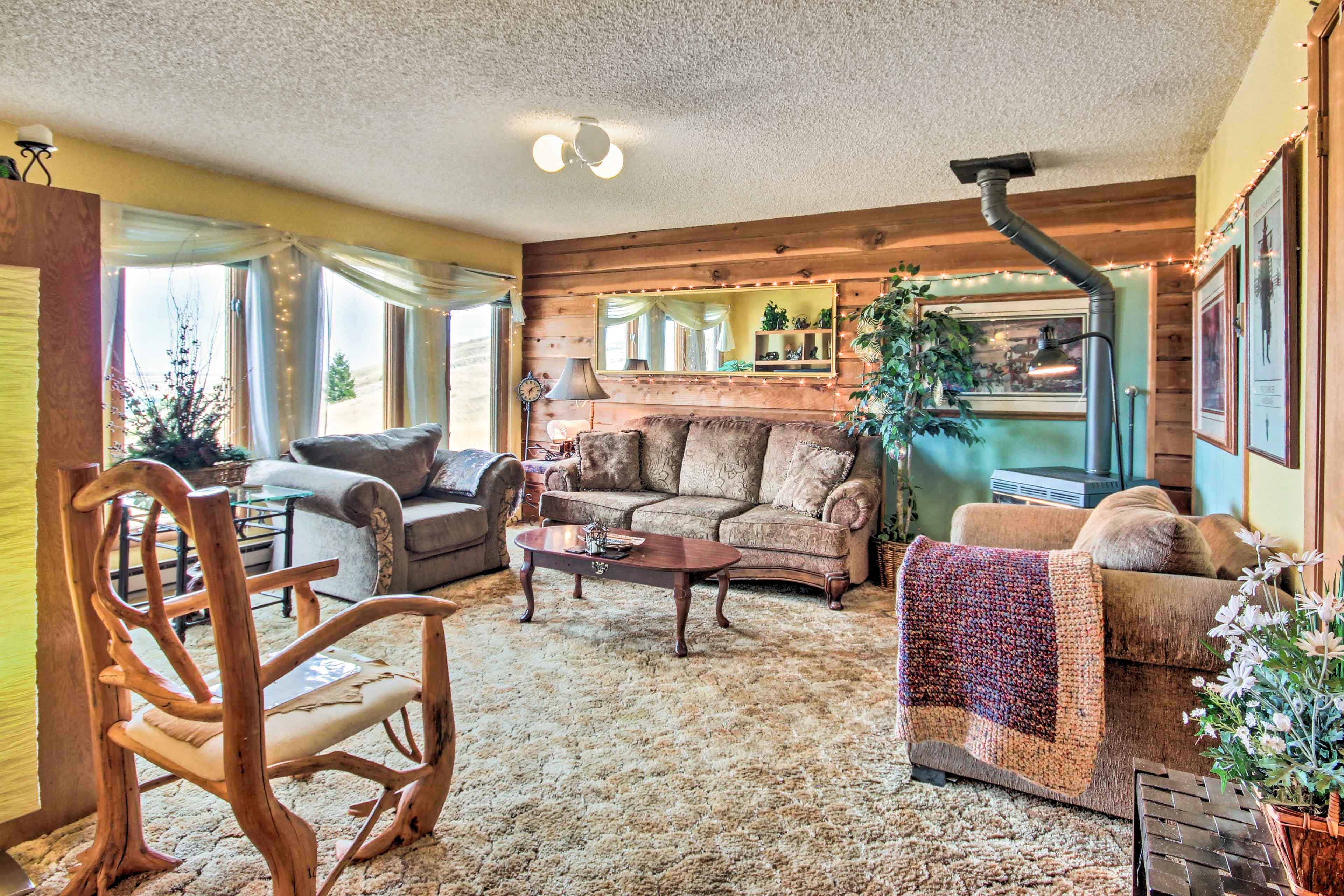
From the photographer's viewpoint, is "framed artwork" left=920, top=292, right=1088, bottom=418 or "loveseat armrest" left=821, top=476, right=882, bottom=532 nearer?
"loveseat armrest" left=821, top=476, right=882, bottom=532

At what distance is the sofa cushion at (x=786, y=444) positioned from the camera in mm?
4789

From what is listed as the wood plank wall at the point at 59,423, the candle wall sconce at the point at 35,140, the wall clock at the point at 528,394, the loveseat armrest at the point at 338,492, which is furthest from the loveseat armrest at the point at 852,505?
the candle wall sconce at the point at 35,140

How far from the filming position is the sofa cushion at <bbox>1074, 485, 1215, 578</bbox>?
1.92 meters

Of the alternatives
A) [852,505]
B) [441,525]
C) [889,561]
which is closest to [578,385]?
[441,525]

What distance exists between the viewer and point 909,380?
4.32 meters

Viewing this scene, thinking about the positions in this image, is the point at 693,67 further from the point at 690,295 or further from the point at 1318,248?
the point at 690,295

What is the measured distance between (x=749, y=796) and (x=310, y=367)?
387cm

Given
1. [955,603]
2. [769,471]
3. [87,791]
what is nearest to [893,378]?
[769,471]

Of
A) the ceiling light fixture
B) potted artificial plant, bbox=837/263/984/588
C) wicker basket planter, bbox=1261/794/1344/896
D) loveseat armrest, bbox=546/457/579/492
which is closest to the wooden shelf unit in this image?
potted artificial plant, bbox=837/263/984/588

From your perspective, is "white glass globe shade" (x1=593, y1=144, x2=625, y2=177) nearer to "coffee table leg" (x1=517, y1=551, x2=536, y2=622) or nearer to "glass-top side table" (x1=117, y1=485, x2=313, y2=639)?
"coffee table leg" (x1=517, y1=551, x2=536, y2=622)

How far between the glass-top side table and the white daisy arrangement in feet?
10.6

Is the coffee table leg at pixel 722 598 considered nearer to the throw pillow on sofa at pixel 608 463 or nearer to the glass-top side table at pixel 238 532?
the throw pillow on sofa at pixel 608 463

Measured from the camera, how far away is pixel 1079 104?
122 inches

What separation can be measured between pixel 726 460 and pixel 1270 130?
130 inches
